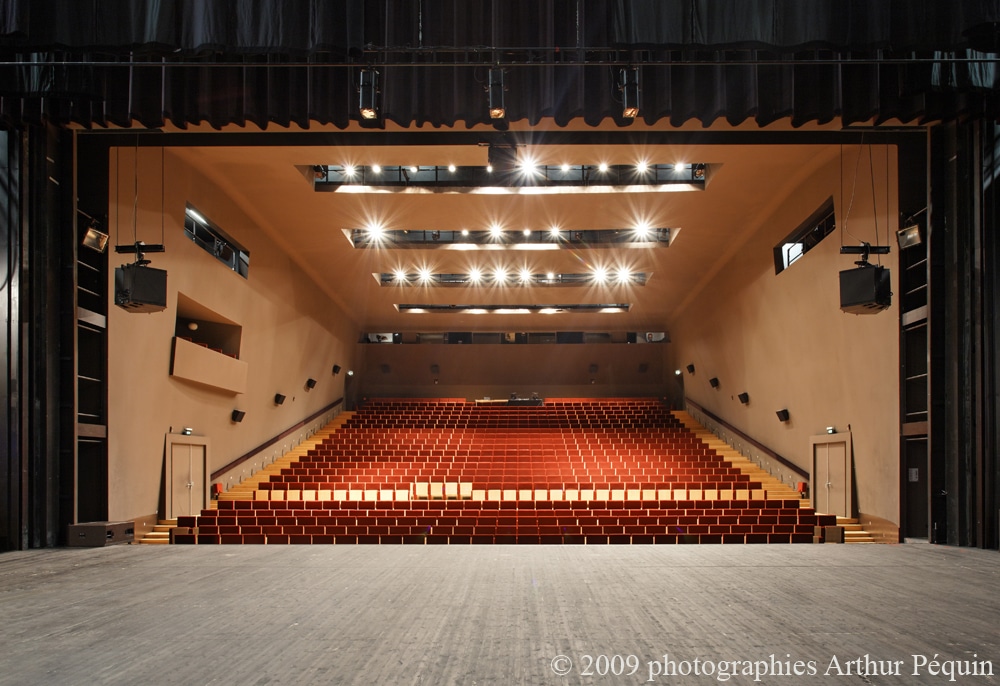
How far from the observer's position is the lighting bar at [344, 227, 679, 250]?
44.7 feet

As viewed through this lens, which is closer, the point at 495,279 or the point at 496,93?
the point at 496,93

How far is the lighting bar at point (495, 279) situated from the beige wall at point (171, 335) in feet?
6.30

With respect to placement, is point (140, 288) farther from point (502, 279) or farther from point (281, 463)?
point (502, 279)

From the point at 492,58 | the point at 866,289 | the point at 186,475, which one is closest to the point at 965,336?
the point at 866,289

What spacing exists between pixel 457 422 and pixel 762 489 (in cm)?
846

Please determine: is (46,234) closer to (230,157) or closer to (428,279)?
(230,157)

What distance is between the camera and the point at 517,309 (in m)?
19.8

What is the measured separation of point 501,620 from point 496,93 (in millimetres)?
3978

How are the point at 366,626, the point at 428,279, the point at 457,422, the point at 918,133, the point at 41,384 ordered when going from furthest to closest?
the point at 457,422 < the point at 428,279 < the point at 918,133 < the point at 41,384 < the point at 366,626

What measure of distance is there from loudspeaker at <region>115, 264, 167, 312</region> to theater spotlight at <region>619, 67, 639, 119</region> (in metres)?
4.48

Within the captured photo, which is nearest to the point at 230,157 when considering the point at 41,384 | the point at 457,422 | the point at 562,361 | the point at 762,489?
the point at 41,384

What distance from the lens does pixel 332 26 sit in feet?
18.7

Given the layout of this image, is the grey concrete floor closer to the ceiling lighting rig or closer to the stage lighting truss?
the ceiling lighting rig

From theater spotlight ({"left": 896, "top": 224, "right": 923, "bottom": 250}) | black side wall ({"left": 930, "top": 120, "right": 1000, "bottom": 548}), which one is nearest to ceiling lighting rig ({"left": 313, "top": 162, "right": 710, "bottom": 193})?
theater spotlight ({"left": 896, "top": 224, "right": 923, "bottom": 250})
